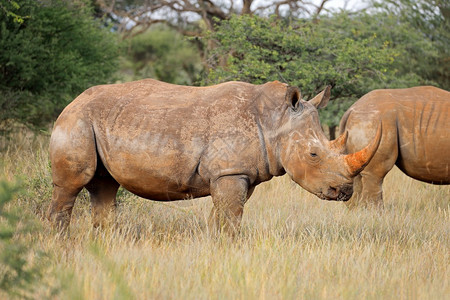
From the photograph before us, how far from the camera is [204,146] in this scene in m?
4.91

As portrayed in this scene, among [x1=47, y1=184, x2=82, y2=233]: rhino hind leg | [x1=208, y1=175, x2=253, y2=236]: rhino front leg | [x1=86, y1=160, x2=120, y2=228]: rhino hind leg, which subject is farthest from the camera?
[x1=86, y1=160, x2=120, y2=228]: rhino hind leg

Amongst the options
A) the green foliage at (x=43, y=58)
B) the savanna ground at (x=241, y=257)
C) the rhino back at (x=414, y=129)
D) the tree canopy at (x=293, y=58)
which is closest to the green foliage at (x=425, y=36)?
the tree canopy at (x=293, y=58)

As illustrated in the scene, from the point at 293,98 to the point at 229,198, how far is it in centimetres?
92

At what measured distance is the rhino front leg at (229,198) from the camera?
486 centimetres

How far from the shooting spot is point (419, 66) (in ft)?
Result: 54.0

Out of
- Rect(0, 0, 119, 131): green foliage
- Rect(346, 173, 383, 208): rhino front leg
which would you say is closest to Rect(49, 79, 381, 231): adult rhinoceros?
Rect(346, 173, 383, 208): rhino front leg

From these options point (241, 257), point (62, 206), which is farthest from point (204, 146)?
point (62, 206)

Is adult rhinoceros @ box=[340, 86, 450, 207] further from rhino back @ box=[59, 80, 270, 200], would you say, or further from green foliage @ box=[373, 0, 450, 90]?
green foliage @ box=[373, 0, 450, 90]

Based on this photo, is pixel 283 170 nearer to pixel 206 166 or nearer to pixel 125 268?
pixel 206 166

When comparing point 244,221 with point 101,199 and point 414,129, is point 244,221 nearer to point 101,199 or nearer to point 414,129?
point 101,199

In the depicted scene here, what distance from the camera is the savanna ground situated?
3766 mm

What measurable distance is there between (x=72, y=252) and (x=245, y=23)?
7.27 m

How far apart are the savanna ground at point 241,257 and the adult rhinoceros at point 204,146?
15.8 inches

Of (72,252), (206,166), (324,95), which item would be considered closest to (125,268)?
(72,252)
